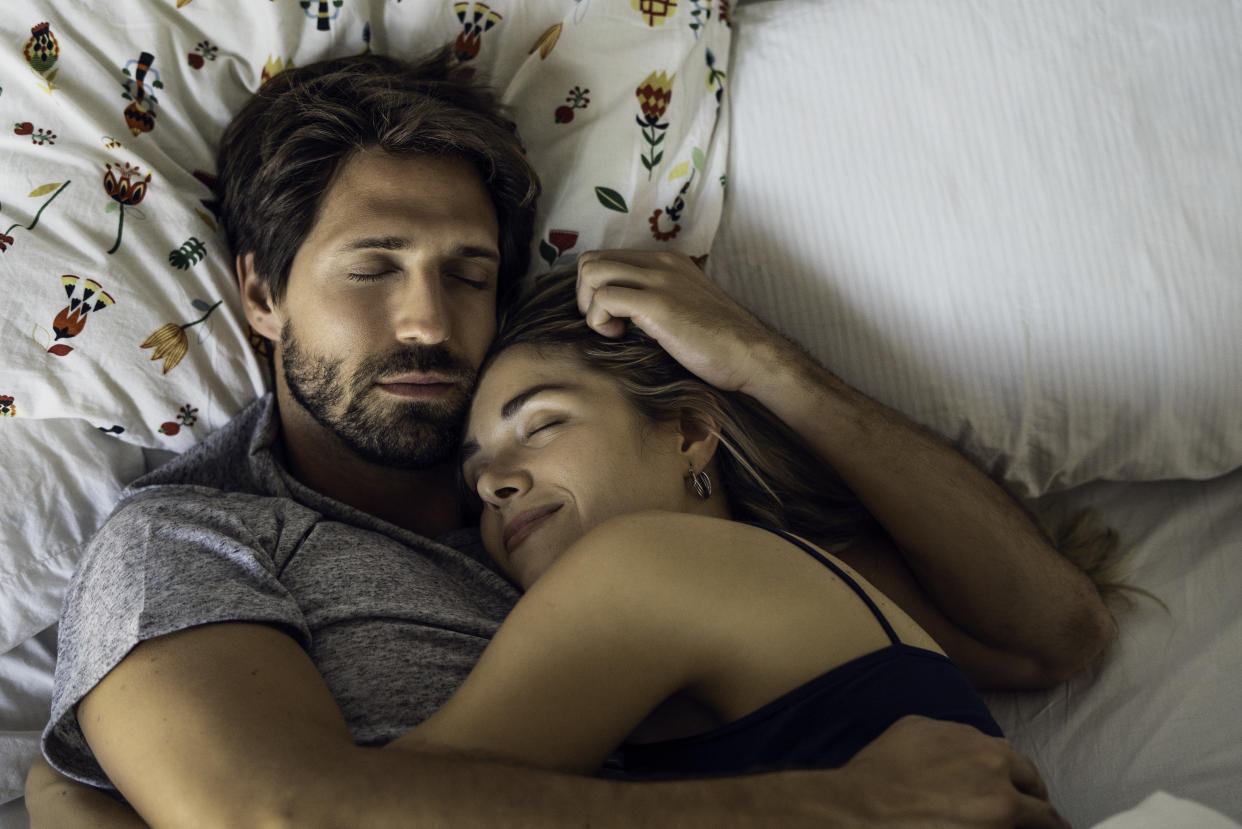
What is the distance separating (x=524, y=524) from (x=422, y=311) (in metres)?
0.35

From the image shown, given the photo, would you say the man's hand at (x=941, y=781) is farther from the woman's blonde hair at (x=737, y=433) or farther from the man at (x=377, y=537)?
the woman's blonde hair at (x=737, y=433)

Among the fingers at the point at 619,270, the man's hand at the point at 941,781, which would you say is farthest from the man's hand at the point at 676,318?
the man's hand at the point at 941,781

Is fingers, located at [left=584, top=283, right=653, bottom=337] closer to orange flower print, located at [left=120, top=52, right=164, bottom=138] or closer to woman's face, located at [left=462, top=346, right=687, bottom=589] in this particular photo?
woman's face, located at [left=462, top=346, right=687, bottom=589]

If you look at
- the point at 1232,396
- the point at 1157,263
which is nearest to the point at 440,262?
the point at 1157,263

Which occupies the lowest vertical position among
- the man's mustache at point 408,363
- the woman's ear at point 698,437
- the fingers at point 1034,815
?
the fingers at point 1034,815

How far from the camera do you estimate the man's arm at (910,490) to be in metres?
1.38

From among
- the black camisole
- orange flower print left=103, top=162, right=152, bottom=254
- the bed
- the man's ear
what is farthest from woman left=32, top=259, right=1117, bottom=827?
orange flower print left=103, top=162, right=152, bottom=254

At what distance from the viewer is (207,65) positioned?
155 cm

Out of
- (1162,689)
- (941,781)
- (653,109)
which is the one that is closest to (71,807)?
(941,781)

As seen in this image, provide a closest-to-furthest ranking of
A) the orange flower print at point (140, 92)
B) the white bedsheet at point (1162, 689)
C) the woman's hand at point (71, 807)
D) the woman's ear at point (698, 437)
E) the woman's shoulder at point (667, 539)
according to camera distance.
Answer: the woman's shoulder at point (667, 539) → the woman's hand at point (71, 807) → the white bedsheet at point (1162, 689) → the woman's ear at point (698, 437) → the orange flower print at point (140, 92)

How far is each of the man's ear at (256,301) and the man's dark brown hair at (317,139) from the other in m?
0.01

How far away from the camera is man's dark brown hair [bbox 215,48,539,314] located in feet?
4.96

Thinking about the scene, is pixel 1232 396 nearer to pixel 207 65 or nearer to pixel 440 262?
pixel 440 262

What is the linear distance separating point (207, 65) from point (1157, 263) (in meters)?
1.47
